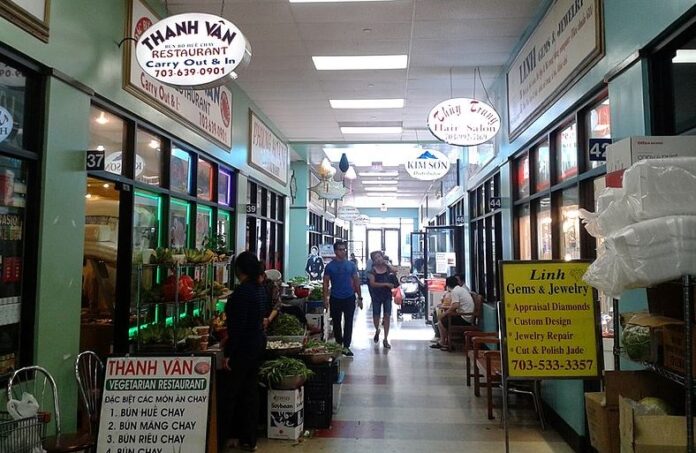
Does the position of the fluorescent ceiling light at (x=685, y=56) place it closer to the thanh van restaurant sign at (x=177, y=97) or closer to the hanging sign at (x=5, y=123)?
the thanh van restaurant sign at (x=177, y=97)

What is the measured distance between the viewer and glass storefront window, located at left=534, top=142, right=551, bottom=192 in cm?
522

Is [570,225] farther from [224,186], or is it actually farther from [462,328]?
[224,186]

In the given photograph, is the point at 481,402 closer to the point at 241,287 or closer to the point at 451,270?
the point at 241,287

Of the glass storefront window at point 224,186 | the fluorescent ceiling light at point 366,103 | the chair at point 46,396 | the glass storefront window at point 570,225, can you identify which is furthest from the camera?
the fluorescent ceiling light at point 366,103

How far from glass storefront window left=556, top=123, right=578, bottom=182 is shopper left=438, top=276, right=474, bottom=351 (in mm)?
3016

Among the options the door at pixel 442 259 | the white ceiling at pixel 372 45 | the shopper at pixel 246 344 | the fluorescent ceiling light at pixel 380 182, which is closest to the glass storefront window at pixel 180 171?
the white ceiling at pixel 372 45

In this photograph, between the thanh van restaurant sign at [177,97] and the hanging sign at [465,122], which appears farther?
the hanging sign at [465,122]

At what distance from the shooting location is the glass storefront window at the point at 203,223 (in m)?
6.20

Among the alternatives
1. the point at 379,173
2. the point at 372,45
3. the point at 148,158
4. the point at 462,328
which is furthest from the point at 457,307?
the point at 379,173

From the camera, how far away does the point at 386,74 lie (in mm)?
6664

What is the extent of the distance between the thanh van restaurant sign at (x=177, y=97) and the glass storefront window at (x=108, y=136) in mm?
300

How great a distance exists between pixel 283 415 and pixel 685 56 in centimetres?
371

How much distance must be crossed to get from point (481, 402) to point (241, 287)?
289cm

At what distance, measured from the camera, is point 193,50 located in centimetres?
350
